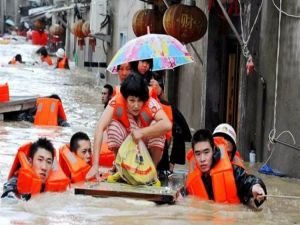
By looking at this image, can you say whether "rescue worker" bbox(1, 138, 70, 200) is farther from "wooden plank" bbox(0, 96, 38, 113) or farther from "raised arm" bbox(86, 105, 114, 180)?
"wooden plank" bbox(0, 96, 38, 113)

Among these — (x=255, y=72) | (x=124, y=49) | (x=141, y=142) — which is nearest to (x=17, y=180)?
(x=141, y=142)

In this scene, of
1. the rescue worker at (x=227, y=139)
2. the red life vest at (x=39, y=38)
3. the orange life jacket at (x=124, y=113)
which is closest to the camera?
the orange life jacket at (x=124, y=113)

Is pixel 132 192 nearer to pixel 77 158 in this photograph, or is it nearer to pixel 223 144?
pixel 223 144

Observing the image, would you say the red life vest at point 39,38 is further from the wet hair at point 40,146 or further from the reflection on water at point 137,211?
the wet hair at point 40,146

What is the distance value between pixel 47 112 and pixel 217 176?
9657 mm

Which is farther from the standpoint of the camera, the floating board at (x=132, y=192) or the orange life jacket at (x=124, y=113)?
the orange life jacket at (x=124, y=113)

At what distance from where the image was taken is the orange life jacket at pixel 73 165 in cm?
913

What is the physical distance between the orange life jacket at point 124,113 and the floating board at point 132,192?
76cm

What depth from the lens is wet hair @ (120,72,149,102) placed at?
8.36 m

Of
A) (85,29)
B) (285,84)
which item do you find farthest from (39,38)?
(285,84)

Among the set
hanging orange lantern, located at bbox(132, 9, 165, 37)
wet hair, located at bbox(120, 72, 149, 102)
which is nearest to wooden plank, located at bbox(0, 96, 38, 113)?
hanging orange lantern, located at bbox(132, 9, 165, 37)

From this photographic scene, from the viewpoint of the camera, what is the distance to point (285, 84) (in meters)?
11.5

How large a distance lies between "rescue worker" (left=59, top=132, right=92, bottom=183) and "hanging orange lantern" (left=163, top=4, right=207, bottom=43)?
16.6ft

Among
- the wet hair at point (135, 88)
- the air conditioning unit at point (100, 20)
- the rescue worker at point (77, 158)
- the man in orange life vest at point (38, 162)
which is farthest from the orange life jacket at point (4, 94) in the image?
the air conditioning unit at point (100, 20)
